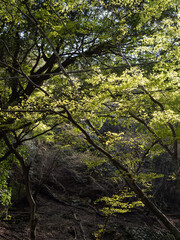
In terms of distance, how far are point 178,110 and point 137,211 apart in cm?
745

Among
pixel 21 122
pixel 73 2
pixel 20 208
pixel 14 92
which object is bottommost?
pixel 20 208

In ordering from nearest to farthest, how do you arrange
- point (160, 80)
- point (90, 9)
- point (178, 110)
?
point (160, 80) < point (178, 110) < point (90, 9)

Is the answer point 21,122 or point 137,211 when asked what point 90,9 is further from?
point 137,211

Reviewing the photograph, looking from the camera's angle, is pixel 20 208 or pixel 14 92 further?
pixel 20 208

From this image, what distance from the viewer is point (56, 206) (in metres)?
9.67

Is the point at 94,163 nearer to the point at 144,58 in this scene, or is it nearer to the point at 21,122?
the point at 21,122

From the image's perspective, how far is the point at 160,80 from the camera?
14.2 ft

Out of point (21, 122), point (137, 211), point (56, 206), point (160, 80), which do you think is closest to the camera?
point (160, 80)

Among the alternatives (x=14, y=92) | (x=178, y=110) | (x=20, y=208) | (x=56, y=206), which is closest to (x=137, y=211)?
(x=56, y=206)

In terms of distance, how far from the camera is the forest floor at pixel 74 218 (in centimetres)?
710

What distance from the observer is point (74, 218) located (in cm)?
851

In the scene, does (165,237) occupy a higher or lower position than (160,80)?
lower

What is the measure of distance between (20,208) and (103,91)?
710 centimetres

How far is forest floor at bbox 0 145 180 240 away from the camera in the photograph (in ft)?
23.3
